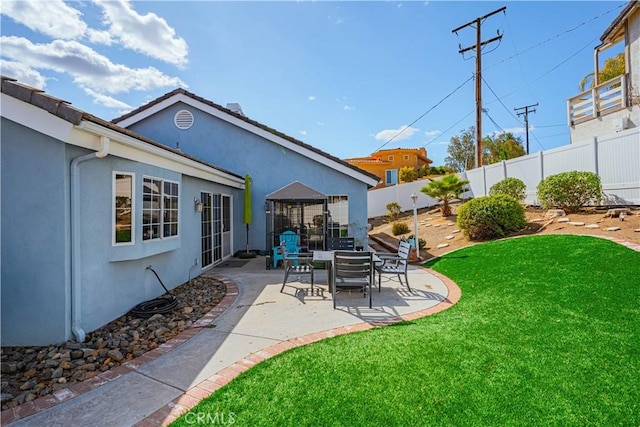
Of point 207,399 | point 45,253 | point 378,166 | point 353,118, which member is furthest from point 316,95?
point 378,166

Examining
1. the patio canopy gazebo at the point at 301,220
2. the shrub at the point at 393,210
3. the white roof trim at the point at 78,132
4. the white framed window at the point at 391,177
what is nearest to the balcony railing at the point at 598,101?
the shrub at the point at 393,210

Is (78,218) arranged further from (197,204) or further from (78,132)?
(197,204)

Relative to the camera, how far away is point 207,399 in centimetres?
341

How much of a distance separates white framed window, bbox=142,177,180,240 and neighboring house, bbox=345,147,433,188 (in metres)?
32.7

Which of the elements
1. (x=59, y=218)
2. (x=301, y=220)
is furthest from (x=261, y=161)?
(x=59, y=218)

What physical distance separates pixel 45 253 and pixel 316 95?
51.9 ft

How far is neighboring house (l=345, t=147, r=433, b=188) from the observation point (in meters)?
39.5

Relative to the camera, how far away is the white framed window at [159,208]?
6598mm

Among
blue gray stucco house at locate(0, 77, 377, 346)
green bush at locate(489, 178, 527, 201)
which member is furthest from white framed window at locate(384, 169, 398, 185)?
blue gray stucco house at locate(0, 77, 377, 346)

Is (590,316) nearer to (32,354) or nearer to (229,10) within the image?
(32,354)

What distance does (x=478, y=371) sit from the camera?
12.5 feet

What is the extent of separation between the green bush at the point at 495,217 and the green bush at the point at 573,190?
1.35 m

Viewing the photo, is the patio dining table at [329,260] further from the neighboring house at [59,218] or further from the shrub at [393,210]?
the shrub at [393,210]

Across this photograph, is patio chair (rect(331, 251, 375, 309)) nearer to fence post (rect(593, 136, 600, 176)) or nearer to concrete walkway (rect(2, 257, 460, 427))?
concrete walkway (rect(2, 257, 460, 427))
